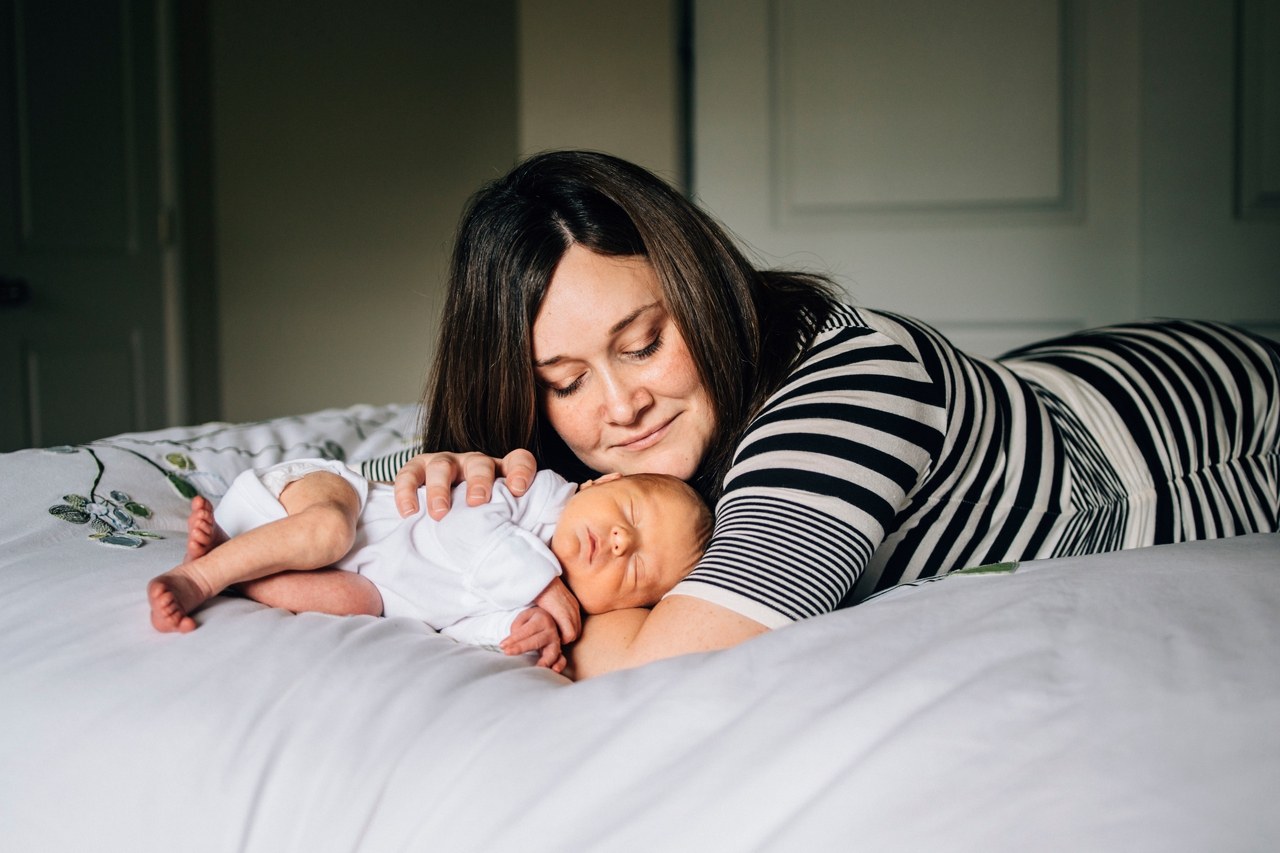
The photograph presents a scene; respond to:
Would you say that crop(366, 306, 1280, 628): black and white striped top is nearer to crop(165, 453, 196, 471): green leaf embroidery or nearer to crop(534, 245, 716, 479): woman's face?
crop(534, 245, 716, 479): woman's face

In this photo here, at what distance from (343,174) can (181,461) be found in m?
3.29

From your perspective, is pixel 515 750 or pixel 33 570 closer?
pixel 515 750

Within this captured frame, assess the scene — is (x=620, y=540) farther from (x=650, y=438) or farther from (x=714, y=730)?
(x=714, y=730)

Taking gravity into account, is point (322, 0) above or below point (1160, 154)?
above

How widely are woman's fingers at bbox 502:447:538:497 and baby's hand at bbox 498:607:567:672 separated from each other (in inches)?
6.9

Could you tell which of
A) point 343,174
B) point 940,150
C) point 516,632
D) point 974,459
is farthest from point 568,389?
point 343,174

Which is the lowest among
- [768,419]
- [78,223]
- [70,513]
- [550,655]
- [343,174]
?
[550,655]

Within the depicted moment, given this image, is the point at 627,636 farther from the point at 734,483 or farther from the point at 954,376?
the point at 954,376

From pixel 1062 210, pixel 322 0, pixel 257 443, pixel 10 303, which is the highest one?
pixel 322 0

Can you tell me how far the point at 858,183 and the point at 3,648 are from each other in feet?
8.52

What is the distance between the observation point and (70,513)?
105 centimetres

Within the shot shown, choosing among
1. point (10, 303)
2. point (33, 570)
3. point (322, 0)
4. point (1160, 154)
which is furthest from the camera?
point (322, 0)

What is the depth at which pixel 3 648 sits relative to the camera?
725 mm

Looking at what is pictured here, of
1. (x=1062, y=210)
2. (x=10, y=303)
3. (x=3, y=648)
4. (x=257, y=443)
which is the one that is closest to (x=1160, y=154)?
(x=1062, y=210)
